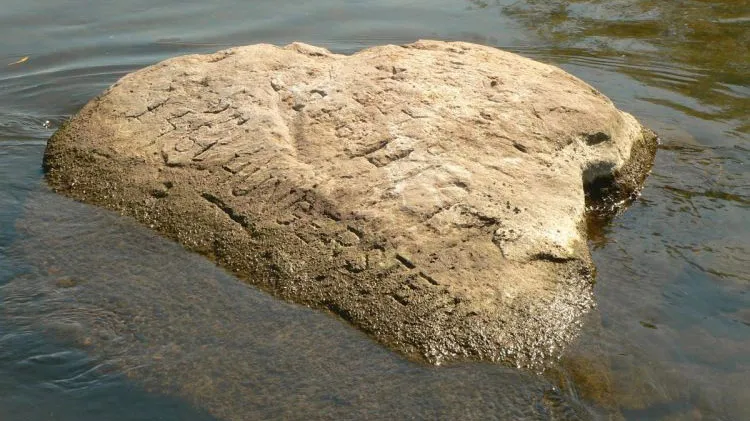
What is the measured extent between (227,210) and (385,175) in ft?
2.75

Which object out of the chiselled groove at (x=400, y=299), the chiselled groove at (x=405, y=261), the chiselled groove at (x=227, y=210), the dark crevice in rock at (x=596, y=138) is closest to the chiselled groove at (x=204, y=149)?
the chiselled groove at (x=227, y=210)

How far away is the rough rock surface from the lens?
405 centimetres

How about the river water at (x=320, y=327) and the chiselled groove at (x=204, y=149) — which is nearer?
the river water at (x=320, y=327)

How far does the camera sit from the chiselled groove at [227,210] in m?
4.58

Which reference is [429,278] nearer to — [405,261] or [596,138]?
[405,261]

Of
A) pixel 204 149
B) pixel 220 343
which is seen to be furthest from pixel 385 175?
pixel 220 343

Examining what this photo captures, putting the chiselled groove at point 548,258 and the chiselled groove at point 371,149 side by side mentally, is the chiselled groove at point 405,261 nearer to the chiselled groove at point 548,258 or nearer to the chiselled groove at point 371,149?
the chiselled groove at point 548,258

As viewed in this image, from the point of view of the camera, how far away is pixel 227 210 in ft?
15.3

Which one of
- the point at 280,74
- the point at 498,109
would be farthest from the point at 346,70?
the point at 498,109

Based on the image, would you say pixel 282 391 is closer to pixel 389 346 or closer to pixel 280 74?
pixel 389 346

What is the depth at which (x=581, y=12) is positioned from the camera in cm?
963

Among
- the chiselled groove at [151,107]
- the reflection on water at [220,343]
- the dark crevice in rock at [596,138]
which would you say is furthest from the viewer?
the chiselled groove at [151,107]

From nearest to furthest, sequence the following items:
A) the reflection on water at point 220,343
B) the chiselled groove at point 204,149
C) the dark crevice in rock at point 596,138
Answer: the reflection on water at point 220,343 < the chiselled groove at point 204,149 < the dark crevice in rock at point 596,138

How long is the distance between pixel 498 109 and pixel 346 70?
96cm
